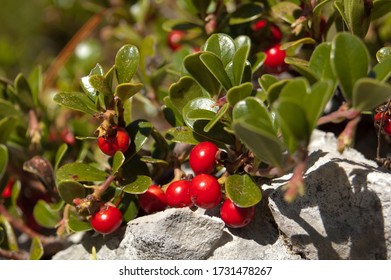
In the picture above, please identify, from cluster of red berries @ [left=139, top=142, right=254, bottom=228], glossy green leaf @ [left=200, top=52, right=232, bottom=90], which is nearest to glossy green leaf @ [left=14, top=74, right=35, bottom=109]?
cluster of red berries @ [left=139, top=142, right=254, bottom=228]

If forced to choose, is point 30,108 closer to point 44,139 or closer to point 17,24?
point 44,139

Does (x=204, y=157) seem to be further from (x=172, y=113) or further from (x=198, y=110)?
(x=172, y=113)

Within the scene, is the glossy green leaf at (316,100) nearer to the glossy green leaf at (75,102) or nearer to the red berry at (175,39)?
the glossy green leaf at (75,102)

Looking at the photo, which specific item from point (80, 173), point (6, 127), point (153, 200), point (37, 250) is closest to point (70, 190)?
point (80, 173)

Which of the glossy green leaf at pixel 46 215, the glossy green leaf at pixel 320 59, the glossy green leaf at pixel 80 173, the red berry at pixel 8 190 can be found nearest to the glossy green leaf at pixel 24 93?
the red berry at pixel 8 190

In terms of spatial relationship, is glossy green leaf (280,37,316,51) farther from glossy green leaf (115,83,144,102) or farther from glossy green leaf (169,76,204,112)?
glossy green leaf (115,83,144,102)
